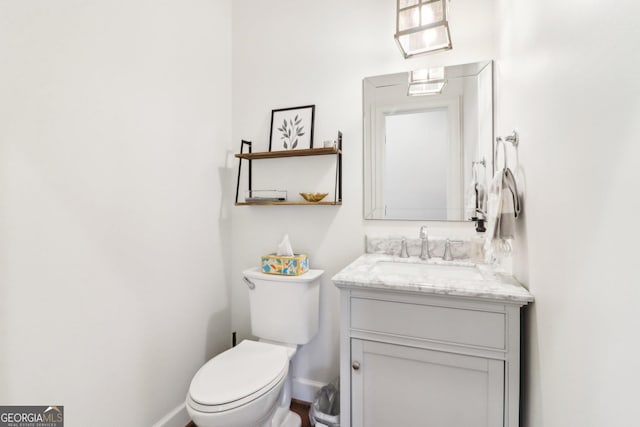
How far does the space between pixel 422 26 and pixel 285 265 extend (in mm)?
1344

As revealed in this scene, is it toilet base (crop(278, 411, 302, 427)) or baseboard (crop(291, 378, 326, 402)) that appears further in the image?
baseboard (crop(291, 378, 326, 402))

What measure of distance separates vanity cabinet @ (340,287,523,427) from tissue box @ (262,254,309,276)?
1.55 feet

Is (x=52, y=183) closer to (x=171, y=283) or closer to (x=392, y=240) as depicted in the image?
(x=171, y=283)

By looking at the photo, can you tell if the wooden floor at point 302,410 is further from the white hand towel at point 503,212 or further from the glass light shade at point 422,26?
the glass light shade at point 422,26

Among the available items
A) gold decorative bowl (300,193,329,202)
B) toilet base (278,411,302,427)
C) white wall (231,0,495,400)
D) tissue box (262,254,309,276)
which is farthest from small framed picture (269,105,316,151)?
toilet base (278,411,302,427)

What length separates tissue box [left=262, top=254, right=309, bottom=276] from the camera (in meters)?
1.60

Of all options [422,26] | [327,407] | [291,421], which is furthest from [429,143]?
[291,421]

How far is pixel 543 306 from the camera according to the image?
2.86 ft

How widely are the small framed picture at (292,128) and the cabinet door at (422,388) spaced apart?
3.97 feet

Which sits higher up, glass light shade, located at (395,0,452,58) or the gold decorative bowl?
glass light shade, located at (395,0,452,58)

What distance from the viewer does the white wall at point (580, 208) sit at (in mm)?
489

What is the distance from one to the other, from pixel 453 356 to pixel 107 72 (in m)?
1.81

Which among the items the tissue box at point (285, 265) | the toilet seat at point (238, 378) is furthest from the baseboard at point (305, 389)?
the tissue box at point (285, 265)

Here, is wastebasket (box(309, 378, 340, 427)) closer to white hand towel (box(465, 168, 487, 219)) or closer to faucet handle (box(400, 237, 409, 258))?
faucet handle (box(400, 237, 409, 258))
